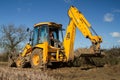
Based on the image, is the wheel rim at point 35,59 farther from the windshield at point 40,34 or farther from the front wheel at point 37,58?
the windshield at point 40,34

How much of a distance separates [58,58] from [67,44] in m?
1.05

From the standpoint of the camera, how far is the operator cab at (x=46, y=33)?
16891mm

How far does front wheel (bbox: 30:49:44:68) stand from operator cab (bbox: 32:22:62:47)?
773mm

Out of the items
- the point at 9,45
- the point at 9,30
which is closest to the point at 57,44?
the point at 9,45

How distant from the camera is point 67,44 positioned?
16.5 metres

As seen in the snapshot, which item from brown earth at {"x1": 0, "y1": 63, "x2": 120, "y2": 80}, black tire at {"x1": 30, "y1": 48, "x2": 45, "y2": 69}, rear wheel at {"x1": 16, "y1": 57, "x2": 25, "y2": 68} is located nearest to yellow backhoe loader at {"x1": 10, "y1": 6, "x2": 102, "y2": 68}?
black tire at {"x1": 30, "y1": 48, "x2": 45, "y2": 69}

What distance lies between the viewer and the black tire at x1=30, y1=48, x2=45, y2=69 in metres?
16.3

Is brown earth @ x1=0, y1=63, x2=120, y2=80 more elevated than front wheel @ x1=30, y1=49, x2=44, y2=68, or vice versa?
front wheel @ x1=30, y1=49, x2=44, y2=68

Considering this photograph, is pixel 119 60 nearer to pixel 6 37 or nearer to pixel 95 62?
pixel 95 62

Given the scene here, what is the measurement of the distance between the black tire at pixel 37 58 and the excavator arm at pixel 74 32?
5.35 feet

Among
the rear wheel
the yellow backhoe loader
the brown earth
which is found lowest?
the brown earth

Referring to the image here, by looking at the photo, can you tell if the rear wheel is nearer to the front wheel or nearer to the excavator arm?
the front wheel

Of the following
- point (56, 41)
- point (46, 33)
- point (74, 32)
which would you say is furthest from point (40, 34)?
point (74, 32)

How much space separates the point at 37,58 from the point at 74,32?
2.96m
